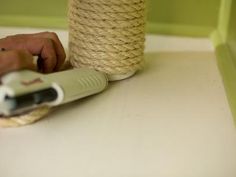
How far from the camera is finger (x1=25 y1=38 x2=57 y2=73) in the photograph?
0.73m

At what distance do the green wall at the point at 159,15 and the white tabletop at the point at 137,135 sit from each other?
0.19 meters

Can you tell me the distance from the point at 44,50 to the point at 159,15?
0.36 m


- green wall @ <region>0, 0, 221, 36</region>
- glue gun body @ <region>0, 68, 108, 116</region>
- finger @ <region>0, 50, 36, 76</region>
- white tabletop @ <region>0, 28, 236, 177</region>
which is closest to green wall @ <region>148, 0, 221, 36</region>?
green wall @ <region>0, 0, 221, 36</region>

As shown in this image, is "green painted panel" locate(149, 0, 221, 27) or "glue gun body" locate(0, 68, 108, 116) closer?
"glue gun body" locate(0, 68, 108, 116)

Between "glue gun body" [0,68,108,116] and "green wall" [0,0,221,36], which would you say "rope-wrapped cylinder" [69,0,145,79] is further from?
"green wall" [0,0,221,36]

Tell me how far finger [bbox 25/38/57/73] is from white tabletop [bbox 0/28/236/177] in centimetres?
8

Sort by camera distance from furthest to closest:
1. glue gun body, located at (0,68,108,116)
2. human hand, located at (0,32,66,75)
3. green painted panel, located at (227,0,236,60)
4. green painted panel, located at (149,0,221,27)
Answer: green painted panel, located at (149,0,221,27)
green painted panel, located at (227,0,236,60)
human hand, located at (0,32,66,75)
glue gun body, located at (0,68,108,116)

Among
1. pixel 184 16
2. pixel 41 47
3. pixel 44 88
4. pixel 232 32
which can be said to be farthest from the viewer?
pixel 184 16

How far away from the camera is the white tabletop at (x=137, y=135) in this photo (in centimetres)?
56

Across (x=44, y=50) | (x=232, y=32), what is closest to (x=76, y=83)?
(x=44, y=50)

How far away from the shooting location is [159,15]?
3.26ft

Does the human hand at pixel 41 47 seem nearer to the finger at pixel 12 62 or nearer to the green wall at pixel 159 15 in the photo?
the finger at pixel 12 62

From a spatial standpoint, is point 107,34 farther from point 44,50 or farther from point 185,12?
point 185,12

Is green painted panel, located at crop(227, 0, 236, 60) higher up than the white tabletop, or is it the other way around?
green painted panel, located at crop(227, 0, 236, 60)
